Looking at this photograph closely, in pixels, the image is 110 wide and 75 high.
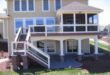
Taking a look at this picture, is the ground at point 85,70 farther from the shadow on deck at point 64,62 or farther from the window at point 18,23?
the window at point 18,23

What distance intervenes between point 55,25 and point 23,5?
6.69 meters

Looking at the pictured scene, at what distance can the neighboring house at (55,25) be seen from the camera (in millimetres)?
34562

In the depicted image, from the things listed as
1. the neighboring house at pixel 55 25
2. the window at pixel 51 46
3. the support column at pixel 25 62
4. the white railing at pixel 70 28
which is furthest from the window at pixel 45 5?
the support column at pixel 25 62

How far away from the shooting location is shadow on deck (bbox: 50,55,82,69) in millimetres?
30469

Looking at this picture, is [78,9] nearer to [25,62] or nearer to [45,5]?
[45,5]

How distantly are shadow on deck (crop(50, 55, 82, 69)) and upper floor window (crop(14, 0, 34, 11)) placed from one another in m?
7.22

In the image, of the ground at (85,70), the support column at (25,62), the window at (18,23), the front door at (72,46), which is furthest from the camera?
the window at (18,23)

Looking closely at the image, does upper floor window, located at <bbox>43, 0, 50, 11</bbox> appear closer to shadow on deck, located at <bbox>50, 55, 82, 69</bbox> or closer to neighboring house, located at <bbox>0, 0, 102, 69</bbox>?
neighboring house, located at <bbox>0, 0, 102, 69</bbox>

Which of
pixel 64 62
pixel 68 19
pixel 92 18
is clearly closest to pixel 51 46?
pixel 68 19

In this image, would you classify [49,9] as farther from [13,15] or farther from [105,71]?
[105,71]

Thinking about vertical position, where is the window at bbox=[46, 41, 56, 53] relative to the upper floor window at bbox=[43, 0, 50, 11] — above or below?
below

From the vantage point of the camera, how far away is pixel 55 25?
34.4 meters

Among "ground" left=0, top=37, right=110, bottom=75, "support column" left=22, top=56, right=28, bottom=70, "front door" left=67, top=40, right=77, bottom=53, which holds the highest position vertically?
"front door" left=67, top=40, right=77, bottom=53

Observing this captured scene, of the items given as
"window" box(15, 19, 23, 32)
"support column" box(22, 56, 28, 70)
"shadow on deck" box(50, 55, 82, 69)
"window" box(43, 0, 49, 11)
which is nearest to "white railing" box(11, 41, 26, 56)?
"support column" box(22, 56, 28, 70)
